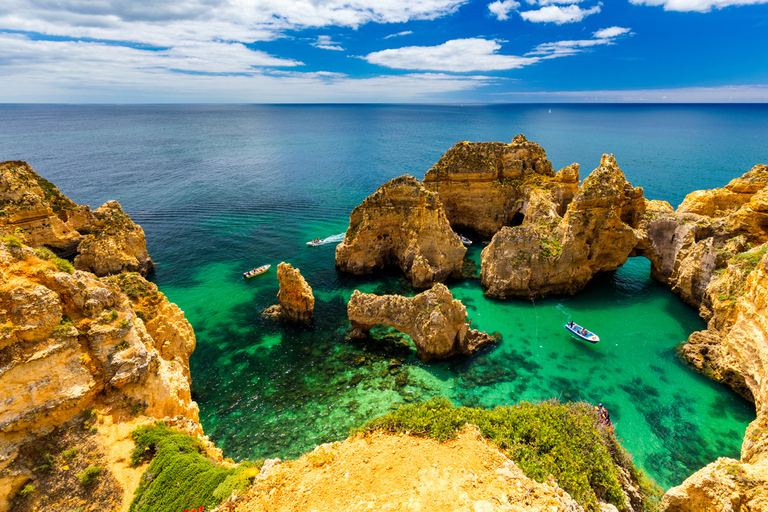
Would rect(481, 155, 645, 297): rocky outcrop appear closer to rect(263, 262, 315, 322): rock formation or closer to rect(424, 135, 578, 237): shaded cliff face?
rect(424, 135, 578, 237): shaded cliff face

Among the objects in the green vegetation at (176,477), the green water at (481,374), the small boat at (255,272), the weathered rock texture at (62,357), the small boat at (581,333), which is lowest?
the green water at (481,374)

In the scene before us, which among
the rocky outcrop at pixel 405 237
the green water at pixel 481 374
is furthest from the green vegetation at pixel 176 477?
the rocky outcrop at pixel 405 237

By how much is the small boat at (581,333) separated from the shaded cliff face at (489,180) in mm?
18338

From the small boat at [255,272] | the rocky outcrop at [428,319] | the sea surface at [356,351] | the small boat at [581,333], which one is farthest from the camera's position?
the small boat at [255,272]

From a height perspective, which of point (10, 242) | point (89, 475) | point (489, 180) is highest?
point (10, 242)

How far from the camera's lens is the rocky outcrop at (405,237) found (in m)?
33.5

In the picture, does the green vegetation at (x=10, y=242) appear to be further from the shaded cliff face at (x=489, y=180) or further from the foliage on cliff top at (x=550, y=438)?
the shaded cliff face at (x=489, y=180)

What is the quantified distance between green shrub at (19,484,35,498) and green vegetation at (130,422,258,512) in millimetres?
2559

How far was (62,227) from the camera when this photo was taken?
125ft

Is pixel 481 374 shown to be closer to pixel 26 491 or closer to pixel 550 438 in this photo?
pixel 550 438

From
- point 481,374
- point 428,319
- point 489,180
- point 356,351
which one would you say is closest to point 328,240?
point 489,180

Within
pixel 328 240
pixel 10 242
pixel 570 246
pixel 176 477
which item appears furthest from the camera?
pixel 328 240

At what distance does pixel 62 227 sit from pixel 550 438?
5013 cm

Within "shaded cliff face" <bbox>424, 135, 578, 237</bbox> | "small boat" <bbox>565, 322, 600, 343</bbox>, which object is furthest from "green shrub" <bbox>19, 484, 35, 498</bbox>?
"shaded cliff face" <bbox>424, 135, 578, 237</bbox>
